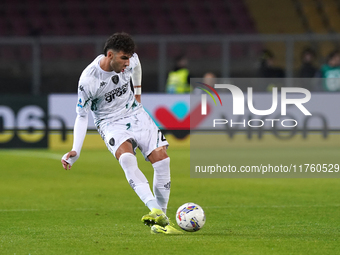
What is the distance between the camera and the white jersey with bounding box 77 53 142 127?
5.91 meters

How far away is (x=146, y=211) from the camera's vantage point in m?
Answer: 7.45

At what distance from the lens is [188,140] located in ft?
51.2

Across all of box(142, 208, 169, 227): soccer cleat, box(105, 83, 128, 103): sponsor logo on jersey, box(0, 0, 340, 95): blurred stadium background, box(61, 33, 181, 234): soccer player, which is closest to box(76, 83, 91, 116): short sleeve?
box(61, 33, 181, 234): soccer player

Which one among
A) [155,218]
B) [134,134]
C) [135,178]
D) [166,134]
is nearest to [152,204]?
[155,218]

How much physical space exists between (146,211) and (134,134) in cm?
169

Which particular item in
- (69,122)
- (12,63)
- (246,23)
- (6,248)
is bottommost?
(6,248)

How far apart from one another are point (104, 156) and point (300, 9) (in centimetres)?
1226

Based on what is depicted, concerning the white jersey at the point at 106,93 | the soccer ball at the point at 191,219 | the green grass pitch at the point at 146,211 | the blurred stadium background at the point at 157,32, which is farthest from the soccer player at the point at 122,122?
the blurred stadium background at the point at 157,32

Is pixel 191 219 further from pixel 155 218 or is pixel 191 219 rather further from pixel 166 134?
pixel 166 134

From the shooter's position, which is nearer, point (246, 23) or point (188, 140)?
point (188, 140)

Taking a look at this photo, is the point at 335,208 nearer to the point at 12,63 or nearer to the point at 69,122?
the point at 69,122

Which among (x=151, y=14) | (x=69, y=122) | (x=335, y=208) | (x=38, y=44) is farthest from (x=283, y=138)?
(x=151, y=14)

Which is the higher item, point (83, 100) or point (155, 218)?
point (83, 100)

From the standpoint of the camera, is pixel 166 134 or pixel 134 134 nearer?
pixel 134 134
